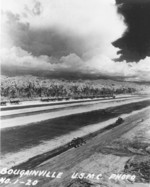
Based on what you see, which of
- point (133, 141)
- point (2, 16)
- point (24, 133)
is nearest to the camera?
point (2, 16)

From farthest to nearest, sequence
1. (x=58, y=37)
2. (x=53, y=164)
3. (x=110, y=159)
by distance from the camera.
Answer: (x=58, y=37) → (x=110, y=159) → (x=53, y=164)

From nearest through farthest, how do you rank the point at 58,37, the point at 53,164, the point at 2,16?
the point at 53,164
the point at 2,16
the point at 58,37

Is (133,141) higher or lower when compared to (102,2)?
lower

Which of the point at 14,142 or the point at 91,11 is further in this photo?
the point at 14,142

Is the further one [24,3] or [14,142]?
[14,142]

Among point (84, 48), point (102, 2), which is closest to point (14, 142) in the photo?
point (84, 48)

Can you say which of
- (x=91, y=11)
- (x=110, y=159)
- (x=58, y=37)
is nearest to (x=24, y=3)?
(x=58, y=37)

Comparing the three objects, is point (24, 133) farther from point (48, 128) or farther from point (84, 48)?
point (84, 48)

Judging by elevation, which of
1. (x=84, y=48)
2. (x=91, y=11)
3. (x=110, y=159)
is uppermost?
(x=91, y=11)

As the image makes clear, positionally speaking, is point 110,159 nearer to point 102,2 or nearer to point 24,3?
point 102,2
